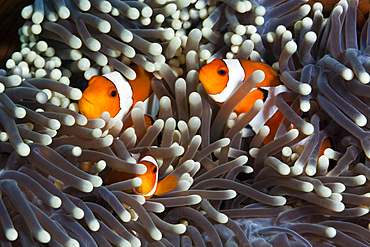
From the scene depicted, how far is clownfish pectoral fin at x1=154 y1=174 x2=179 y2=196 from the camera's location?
781mm

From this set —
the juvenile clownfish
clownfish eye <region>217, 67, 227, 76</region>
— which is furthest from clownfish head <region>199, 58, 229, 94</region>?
the juvenile clownfish

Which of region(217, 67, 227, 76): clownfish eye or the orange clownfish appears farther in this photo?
region(217, 67, 227, 76): clownfish eye

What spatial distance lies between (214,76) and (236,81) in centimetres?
8

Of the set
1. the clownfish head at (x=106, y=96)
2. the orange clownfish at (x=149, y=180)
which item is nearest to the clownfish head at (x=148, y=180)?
the orange clownfish at (x=149, y=180)

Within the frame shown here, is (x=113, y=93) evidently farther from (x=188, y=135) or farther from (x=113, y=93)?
(x=188, y=135)

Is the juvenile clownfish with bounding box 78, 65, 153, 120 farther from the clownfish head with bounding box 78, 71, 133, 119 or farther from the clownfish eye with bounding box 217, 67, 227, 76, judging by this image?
the clownfish eye with bounding box 217, 67, 227, 76

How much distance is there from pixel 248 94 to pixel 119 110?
0.40 meters

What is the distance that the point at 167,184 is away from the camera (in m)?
0.78

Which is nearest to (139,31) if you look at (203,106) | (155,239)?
(203,106)

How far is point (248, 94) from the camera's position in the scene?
3.13 ft

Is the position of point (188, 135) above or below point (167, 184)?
above

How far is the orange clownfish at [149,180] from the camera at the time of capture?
0.75 meters

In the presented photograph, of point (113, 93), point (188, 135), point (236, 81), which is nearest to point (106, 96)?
point (113, 93)

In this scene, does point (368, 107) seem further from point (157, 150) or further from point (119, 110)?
point (119, 110)
